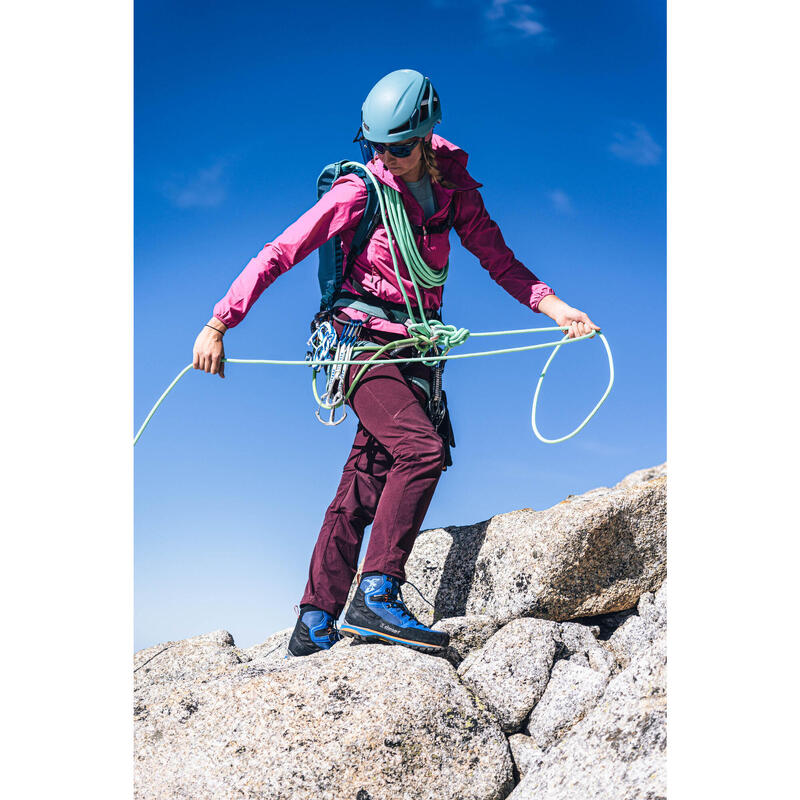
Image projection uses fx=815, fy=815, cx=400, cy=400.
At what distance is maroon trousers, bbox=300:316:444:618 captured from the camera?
4.93 m

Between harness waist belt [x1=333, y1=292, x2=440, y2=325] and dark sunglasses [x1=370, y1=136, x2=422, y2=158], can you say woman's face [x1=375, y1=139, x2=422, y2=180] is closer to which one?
dark sunglasses [x1=370, y1=136, x2=422, y2=158]

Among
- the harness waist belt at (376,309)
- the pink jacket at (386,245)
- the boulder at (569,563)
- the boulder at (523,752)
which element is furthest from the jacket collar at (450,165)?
the boulder at (523,752)

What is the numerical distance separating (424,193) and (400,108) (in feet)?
2.12

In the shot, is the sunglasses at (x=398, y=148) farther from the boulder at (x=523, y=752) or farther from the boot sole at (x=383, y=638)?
the boulder at (x=523, y=752)

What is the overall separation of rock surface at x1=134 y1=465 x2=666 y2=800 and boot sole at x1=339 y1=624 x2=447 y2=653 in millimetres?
77

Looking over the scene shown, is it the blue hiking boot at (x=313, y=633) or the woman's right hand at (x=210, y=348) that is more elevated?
the woman's right hand at (x=210, y=348)

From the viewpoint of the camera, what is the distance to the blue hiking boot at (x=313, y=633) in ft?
17.3

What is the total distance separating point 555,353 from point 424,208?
128 centimetres

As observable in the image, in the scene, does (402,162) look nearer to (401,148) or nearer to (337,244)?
(401,148)

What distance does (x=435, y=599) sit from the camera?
19.9ft

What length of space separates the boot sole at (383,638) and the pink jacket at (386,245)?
73.7 inches

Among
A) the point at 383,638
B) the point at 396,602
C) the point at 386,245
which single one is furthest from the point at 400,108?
the point at 383,638

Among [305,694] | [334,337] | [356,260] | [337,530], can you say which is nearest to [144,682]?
[337,530]

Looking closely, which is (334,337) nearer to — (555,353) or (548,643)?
(555,353)
